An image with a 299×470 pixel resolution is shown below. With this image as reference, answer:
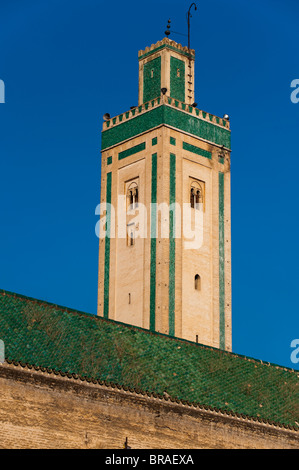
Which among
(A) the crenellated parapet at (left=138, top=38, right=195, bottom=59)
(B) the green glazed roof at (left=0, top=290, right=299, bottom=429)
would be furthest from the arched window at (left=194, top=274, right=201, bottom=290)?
(A) the crenellated parapet at (left=138, top=38, right=195, bottom=59)

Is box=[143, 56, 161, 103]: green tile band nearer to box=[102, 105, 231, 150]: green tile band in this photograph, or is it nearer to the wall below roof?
box=[102, 105, 231, 150]: green tile band

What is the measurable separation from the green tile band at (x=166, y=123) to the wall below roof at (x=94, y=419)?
1208cm

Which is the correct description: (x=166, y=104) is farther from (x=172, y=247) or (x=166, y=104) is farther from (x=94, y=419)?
(x=94, y=419)

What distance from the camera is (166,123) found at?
34.1 metres

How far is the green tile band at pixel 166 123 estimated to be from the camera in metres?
34.3

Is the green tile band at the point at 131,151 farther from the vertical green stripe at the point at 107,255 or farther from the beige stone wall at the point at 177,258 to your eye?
the vertical green stripe at the point at 107,255

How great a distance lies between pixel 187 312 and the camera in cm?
3291

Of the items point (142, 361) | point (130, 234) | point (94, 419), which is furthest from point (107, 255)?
point (94, 419)

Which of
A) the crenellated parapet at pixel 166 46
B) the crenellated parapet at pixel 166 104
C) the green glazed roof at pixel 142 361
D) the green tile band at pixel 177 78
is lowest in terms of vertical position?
the green glazed roof at pixel 142 361

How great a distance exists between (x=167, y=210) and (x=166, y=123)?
278cm

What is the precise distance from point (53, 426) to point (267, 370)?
7977 millimetres

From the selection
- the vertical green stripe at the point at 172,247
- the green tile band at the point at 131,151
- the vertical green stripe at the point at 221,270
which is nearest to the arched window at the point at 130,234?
the vertical green stripe at the point at 172,247
